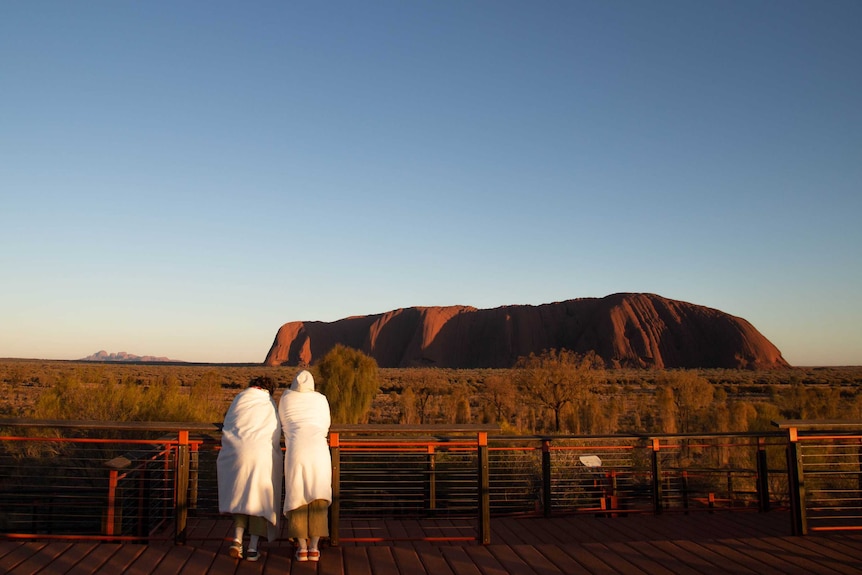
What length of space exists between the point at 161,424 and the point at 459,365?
91778 mm

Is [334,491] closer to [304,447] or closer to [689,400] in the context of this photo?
[304,447]

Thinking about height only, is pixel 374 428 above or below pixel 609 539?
above

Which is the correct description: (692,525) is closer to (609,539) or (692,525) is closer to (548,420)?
(609,539)

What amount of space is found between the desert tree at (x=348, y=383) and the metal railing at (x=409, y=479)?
8223mm

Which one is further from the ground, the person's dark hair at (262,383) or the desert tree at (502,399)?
the person's dark hair at (262,383)

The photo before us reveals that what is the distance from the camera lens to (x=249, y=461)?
15.2ft

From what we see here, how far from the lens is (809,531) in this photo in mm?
5734

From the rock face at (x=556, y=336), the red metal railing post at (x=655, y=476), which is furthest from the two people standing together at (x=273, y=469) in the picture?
the rock face at (x=556, y=336)

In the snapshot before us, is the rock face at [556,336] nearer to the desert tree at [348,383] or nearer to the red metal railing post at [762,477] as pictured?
the desert tree at [348,383]

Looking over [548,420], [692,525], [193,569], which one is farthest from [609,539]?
[548,420]

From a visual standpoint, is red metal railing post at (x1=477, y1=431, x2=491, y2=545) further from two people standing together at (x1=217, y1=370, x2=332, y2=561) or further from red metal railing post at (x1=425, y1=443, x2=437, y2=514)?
red metal railing post at (x1=425, y1=443, x2=437, y2=514)

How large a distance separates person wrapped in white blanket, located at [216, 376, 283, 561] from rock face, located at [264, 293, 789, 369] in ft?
228

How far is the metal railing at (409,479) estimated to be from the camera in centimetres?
530

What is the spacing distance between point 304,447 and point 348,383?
16.5 metres
